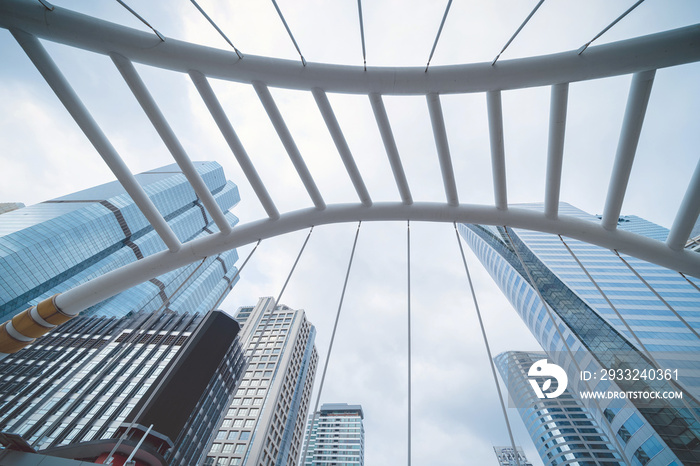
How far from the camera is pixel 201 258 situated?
7.58 meters

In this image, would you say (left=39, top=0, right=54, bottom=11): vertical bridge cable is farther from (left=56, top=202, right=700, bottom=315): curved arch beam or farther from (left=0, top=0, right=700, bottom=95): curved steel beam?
(left=56, top=202, right=700, bottom=315): curved arch beam

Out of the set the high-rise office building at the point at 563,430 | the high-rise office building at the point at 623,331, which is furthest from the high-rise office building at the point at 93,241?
the high-rise office building at the point at 563,430

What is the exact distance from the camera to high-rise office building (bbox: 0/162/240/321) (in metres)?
65.4

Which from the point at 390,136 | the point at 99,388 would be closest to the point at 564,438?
the point at 390,136

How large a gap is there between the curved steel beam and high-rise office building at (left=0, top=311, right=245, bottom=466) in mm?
45162

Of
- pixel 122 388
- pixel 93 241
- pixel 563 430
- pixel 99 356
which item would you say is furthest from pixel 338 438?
pixel 93 241

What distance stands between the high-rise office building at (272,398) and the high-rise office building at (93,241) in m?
21.4

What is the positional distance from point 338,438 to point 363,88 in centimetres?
15157

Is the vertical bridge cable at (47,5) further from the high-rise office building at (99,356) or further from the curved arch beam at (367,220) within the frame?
the high-rise office building at (99,356)

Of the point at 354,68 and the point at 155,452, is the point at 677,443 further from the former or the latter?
the point at 155,452

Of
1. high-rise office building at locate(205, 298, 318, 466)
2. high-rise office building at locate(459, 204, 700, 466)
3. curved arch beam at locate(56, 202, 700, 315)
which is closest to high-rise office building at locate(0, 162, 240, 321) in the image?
high-rise office building at locate(205, 298, 318, 466)

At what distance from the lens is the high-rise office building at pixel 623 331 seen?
3722 centimetres

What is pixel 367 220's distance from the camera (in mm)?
8406

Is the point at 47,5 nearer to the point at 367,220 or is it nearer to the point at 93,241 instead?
the point at 367,220
